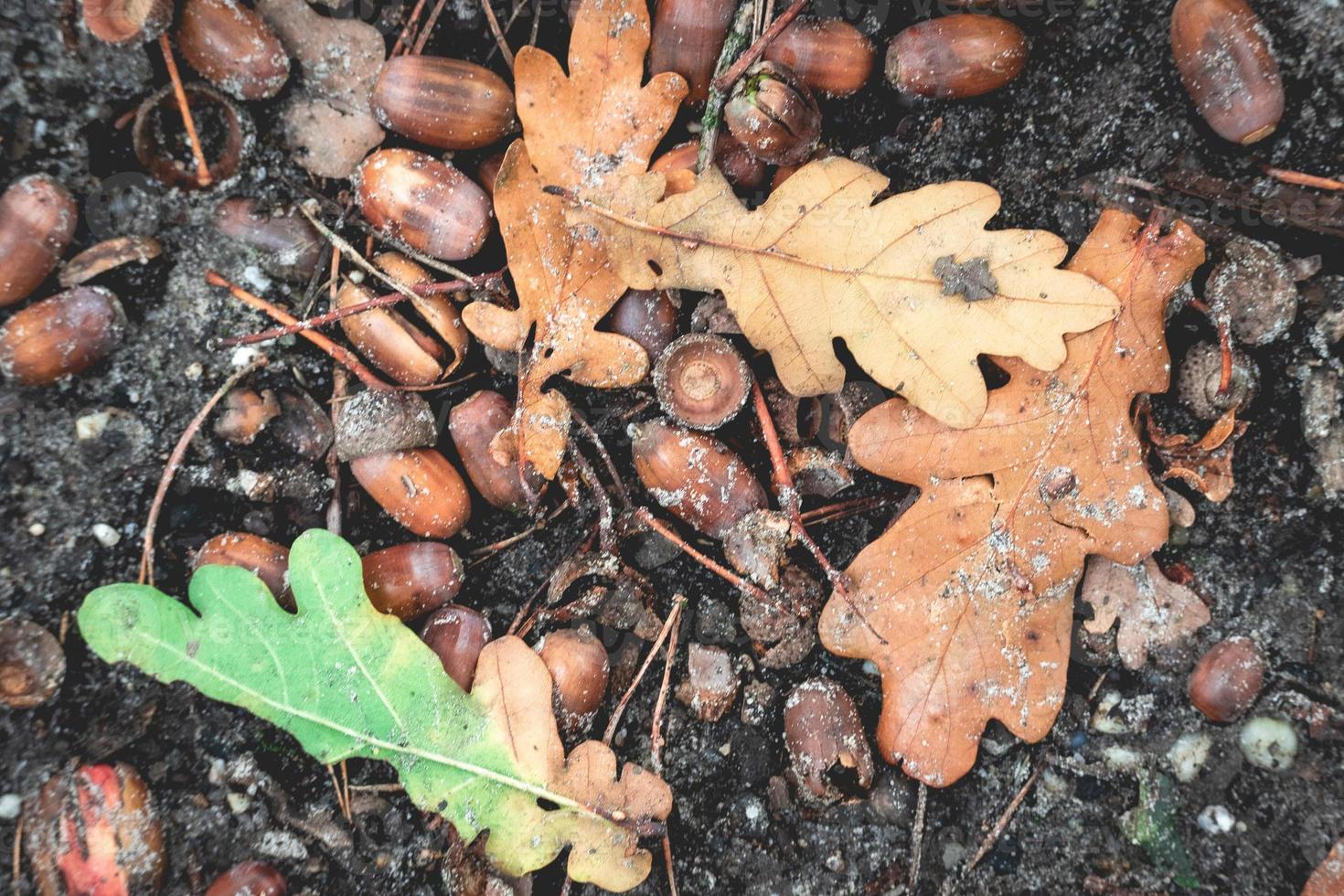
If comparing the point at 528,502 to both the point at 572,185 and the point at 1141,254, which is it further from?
the point at 1141,254

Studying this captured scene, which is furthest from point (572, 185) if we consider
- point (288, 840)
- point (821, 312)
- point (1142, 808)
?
point (1142, 808)

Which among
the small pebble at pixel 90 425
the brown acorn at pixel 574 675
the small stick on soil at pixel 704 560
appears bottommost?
the brown acorn at pixel 574 675

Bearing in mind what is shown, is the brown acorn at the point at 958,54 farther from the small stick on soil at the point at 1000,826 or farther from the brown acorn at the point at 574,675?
the small stick on soil at the point at 1000,826

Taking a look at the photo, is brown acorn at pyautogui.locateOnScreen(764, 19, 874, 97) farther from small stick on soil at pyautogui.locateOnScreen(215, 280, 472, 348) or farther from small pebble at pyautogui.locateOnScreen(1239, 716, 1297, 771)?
small pebble at pyautogui.locateOnScreen(1239, 716, 1297, 771)

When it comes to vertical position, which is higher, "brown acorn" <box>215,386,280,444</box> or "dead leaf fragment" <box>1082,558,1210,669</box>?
"brown acorn" <box>215,386,280,444</box>

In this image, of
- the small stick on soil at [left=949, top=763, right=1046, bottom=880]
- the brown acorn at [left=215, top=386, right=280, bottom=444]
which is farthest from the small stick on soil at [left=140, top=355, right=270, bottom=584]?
the small stick on soil at [left=949, top=763, right=1046, bottom=880]

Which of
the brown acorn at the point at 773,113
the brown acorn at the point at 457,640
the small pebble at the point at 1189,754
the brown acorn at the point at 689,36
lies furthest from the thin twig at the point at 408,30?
the small pebble at the point at 1189,754
